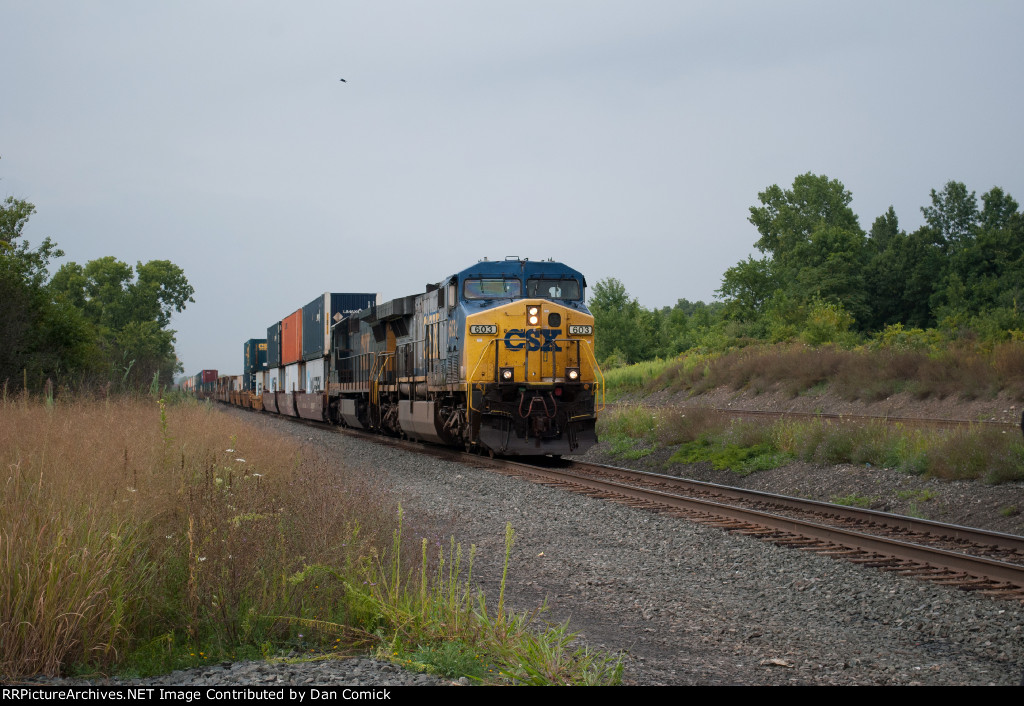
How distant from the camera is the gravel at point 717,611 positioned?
4.21m

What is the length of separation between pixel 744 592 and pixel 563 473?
673cm

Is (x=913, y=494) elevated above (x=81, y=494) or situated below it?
below

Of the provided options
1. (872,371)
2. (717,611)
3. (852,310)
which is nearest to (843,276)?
(852,310)

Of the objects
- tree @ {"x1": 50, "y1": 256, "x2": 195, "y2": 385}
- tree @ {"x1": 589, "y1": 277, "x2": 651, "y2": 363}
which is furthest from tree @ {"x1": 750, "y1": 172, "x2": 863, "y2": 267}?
tree @ {"x1": 50, "y1": 256, "x2": 195, "y2": 385}

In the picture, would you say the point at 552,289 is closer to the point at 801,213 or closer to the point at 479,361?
the point at 479,361

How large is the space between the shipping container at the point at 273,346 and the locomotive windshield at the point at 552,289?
2540 centimetres

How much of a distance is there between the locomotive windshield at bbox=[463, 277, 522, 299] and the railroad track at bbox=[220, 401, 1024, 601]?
3.90 m

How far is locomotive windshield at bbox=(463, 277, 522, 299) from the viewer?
48.5 ft

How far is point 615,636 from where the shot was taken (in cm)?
490

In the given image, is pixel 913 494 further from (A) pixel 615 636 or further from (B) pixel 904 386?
(B) pixel 904 386

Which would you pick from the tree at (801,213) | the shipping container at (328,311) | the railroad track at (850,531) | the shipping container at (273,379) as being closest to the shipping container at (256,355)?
the shipping container at (273,379)

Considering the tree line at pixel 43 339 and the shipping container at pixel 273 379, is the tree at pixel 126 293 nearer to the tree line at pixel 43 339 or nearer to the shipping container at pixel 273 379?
the shipping container at pixel 273 379

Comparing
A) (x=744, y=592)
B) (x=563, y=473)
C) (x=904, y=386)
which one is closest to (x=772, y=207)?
(x=904, y=386)
